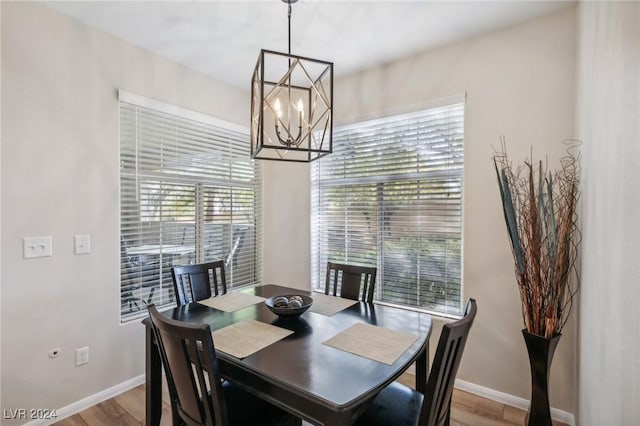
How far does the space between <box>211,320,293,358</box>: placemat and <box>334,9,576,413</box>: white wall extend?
5.28 ft

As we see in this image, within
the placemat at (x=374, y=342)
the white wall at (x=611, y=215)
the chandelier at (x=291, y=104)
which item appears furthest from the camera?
the chandelier at (x=291, y=104)

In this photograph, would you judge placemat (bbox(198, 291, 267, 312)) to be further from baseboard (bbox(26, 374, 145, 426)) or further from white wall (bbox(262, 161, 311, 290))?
white wall (bbox(262, 161, 311, 290))

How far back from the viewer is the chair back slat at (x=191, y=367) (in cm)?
112

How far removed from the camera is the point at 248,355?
133 cm

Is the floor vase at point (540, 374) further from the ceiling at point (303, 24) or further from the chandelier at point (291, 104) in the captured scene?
the ceiling at point (303, 24)

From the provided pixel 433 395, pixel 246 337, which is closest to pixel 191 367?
pixel 246 337

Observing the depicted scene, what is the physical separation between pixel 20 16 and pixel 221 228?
2067mm

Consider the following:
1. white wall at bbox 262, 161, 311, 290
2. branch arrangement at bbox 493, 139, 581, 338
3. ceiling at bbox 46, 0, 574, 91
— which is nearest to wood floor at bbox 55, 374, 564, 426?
branch arrangement at bbox 493, 139, 581, 338

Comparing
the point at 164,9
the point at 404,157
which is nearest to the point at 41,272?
the point at 164,9

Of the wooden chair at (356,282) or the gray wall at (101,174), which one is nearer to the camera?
the gray wall at (101,174)

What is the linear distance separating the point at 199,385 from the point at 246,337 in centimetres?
29

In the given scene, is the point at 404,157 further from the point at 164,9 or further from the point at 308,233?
the point at 164,9

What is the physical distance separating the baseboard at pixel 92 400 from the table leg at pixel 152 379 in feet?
2.51

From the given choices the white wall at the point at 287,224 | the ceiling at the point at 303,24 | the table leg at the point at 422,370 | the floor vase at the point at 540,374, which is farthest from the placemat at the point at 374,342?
the ceiling at the point at 303,24
